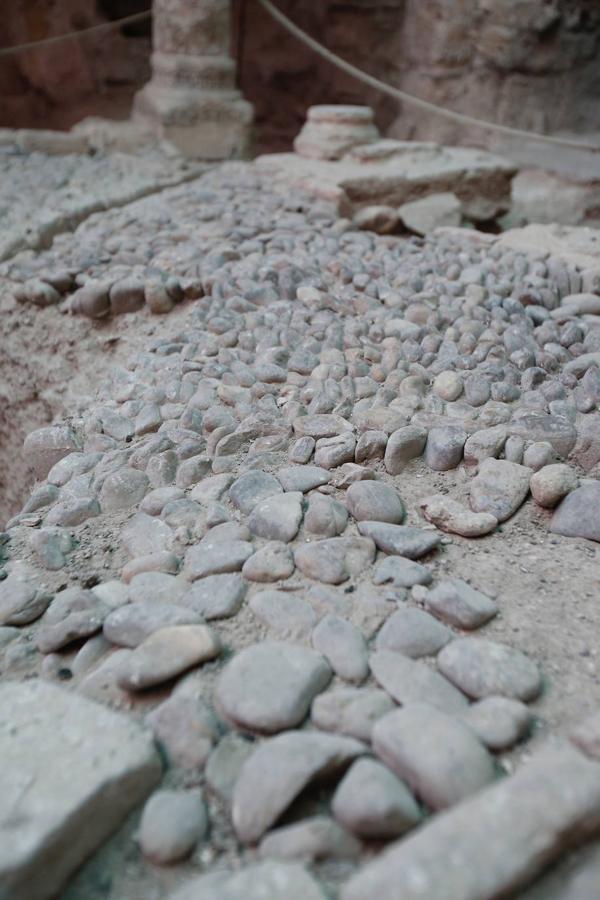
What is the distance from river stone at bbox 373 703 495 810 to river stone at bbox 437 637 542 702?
0.34ft

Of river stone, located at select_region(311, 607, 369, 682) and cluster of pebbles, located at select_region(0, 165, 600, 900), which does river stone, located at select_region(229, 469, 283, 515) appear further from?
river stone, located at select_region(311, 607, 369, 682)

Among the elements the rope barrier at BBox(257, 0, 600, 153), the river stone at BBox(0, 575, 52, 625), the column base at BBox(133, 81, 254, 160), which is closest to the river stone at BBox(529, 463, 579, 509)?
the river stone at BBox(0, 575, 52, 625)

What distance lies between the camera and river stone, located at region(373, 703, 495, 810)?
0.84 metres

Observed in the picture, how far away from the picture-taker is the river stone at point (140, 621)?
116 cm

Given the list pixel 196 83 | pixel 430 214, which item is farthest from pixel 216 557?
pixel 196 83

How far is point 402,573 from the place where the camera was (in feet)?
4.18

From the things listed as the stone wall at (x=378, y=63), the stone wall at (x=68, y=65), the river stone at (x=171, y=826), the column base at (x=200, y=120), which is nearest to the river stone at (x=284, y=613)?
the river stone at (x=171, y=826)

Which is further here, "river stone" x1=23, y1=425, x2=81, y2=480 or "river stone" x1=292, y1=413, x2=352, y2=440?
"river stone" x1=23, y1=425, x2=81, y2=480

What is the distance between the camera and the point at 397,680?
103 cm

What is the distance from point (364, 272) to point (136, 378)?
93cm

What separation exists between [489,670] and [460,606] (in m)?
0.14

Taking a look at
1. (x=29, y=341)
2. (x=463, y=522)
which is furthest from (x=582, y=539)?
(x=29, y=341)

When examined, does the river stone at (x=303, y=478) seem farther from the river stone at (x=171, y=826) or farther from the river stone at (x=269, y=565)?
the river stone at (x=171, y=826)

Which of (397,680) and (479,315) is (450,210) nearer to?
(479,315)
